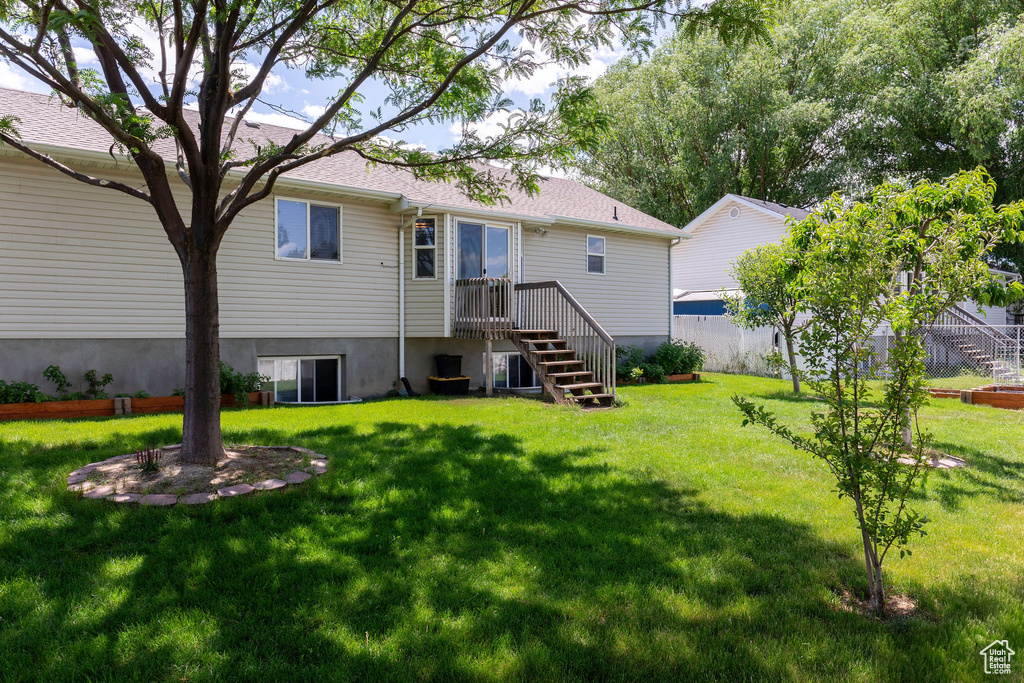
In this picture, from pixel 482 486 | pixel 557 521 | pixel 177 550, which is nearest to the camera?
pixel 177 550

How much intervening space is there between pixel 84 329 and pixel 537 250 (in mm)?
8810

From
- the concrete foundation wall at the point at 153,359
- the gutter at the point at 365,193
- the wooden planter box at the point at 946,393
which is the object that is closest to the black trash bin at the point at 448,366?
the concrete foundation wall at the point at 153,359

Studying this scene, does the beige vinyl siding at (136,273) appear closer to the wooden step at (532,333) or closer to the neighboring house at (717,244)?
the wooden step at (532,333)

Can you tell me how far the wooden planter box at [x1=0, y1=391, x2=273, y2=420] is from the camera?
7957 millimetres

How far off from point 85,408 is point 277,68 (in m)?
5.43

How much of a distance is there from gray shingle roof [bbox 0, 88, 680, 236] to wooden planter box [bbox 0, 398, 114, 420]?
139 inches

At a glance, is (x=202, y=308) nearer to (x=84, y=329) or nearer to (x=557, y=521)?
(x=557, y=521)

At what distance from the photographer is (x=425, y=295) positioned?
1202 centimetres

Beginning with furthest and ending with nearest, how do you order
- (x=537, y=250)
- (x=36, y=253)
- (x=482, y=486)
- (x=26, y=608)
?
(x=537, y=250) < (x=36, y=253) < (x=482, y=486) < (x=26, y=608)

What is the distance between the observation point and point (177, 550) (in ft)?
12.7

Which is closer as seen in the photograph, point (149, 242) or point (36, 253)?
point (36, 253)

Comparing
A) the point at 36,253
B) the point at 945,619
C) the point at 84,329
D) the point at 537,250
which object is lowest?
the point at 945,619

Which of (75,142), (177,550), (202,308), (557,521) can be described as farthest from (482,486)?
(75,142)

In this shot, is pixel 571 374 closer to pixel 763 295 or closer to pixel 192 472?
pixel 763 295
